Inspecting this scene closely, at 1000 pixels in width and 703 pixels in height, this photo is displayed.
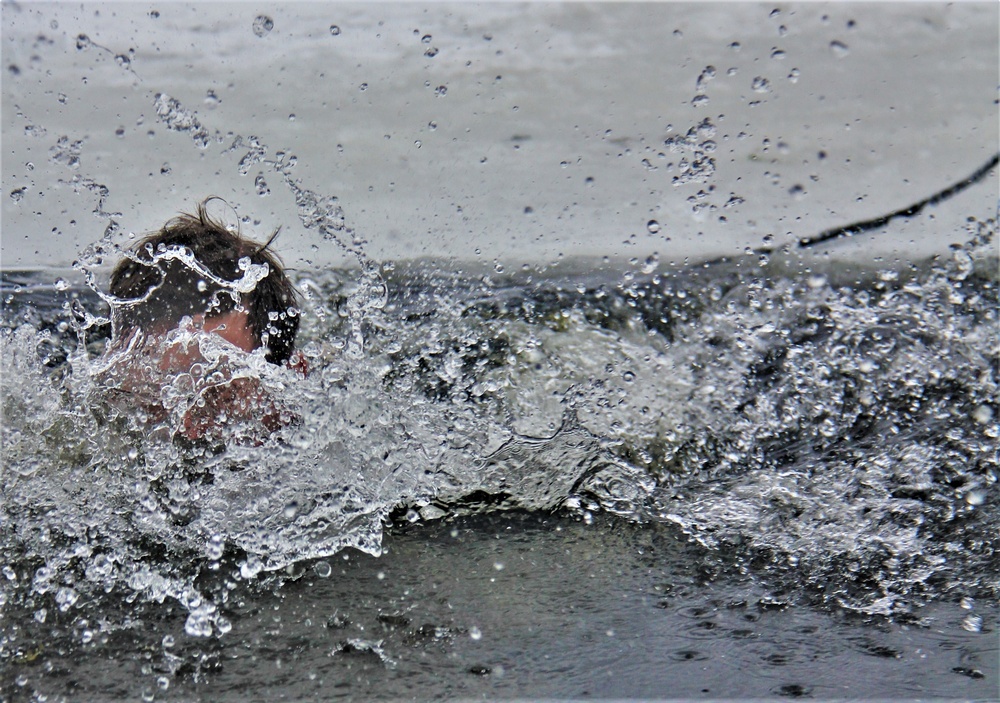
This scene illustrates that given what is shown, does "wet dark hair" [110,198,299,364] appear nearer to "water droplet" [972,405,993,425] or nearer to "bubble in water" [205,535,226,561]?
"bubble in water" [205,535,226,561]

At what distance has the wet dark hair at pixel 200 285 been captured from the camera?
2088 millimetres

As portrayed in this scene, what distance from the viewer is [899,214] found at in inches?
124

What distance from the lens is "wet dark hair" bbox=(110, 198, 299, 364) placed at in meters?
2.09

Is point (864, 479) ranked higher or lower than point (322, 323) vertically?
lower

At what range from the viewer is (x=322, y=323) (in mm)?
3445

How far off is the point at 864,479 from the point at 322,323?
2.12 meters

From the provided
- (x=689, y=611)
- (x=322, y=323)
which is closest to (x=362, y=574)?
(x=689, y=611)

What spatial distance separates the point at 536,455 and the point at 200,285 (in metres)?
0.94

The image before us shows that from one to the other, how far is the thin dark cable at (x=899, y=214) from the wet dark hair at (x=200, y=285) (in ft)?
7.03

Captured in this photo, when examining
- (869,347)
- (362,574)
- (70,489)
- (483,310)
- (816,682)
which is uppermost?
(483,310)

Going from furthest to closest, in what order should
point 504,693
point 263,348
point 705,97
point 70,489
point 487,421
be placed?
point 705,97
point 487,421
point 263,348
point 70,489
point 504,693

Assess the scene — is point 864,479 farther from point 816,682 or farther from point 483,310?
point 483,310

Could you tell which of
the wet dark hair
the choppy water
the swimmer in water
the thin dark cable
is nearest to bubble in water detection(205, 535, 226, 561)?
the choppy water

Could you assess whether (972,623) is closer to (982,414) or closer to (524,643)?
(524,643)
